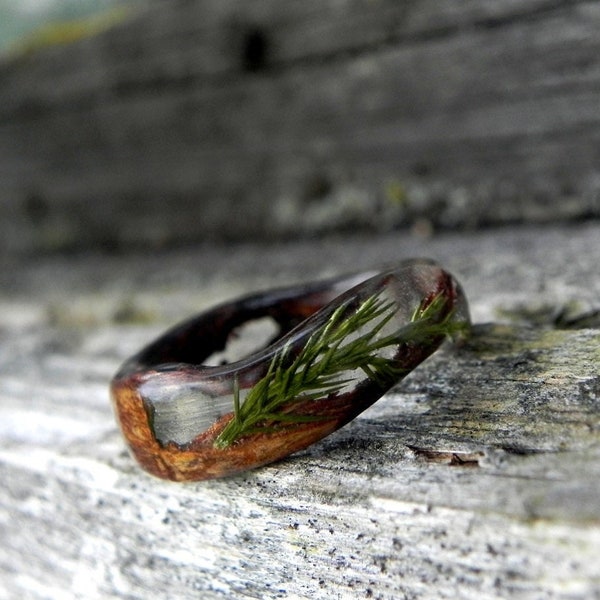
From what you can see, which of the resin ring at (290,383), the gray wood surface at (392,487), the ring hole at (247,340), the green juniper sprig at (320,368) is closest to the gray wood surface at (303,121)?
the gray wood surface at (392,487)

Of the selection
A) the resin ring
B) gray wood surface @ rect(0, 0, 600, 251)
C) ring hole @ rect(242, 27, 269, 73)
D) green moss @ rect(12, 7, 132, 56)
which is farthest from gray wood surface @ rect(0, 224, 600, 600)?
green moss @ rect(12, 7, 132, 56)

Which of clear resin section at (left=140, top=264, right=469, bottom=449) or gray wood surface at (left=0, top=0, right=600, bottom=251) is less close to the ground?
gray wood surface at (left=0, top=0, right=600, bottom=251)

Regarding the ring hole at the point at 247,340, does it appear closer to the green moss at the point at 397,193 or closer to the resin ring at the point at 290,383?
the resin ring at the point at 290,383

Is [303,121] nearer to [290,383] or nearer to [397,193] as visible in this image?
[397,193]

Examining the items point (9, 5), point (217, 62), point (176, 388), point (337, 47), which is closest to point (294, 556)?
point (176, 388)

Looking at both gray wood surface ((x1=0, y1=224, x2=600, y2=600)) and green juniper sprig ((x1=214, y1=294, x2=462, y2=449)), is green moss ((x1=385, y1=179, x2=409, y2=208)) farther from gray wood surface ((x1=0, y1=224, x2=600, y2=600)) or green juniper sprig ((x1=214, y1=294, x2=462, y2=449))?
green juniper sprig ((x1=214, y1=294, x2=462, y2=449))

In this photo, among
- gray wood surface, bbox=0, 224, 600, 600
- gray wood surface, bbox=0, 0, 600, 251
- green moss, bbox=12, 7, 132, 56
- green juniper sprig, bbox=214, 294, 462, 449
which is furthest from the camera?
green moss, bbox=12, 7, 132, 56
